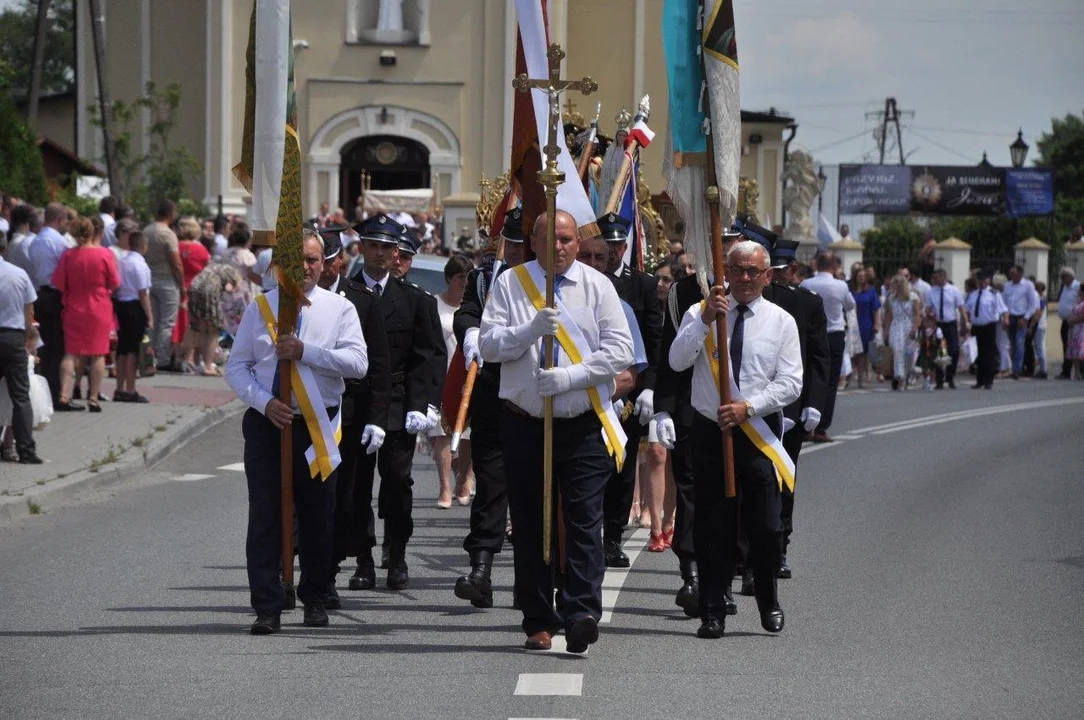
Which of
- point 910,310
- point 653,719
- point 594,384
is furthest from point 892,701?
point 910,310

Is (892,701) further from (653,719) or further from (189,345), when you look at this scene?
(189,345)

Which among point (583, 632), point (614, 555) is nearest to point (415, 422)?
point (614, 555)

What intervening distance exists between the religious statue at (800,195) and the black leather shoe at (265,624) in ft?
137

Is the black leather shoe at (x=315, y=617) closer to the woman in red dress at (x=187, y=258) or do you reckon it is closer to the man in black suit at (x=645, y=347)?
the man in black suit at (x=645, y=347)

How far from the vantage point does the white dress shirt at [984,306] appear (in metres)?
29.6

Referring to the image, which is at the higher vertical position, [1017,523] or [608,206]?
[608,206]

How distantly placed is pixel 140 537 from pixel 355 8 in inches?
1276

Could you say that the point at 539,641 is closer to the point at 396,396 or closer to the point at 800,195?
the point at 396,396

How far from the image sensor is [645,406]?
1016cm

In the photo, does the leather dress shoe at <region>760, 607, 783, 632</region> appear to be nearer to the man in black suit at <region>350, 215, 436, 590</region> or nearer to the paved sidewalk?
the man in black suit at <region>350, 215, 436, 590</region>

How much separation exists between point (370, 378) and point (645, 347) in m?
1.66

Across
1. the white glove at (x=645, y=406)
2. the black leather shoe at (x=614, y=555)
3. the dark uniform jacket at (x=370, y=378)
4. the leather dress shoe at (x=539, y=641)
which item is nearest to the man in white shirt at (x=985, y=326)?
the black leather shoe at (x=614, y=555)

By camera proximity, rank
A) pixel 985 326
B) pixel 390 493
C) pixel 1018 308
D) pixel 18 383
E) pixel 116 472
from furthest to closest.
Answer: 1. pixel 1018 308
2. pixel 985 326
3. pixel 116 472
4. pixel 18 383
5. pixel 390 493

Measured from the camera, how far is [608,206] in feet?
41.1
